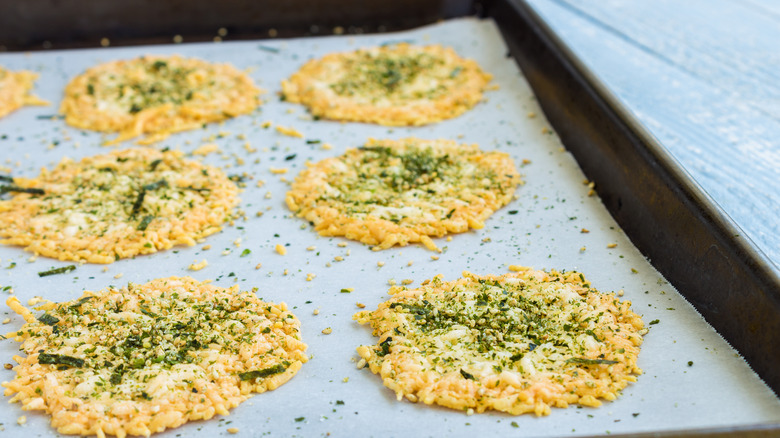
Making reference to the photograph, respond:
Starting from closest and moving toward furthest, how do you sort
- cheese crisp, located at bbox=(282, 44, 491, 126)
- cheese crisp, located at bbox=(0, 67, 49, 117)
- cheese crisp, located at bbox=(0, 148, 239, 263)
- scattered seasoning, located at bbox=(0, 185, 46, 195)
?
cheese crisp, located at bbox=(0, 148, 239, 263) → scattered seasoning, located at bbox=(0, 185, 46, 195) → cheese crisp, located at bbox=(282, 44, 491, 126) → cheese crisp, located at bbox=(0, 67, 49, 117)

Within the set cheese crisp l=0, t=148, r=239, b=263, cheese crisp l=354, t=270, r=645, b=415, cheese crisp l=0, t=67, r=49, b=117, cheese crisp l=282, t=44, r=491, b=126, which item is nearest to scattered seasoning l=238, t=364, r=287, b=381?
cheese crisp l=354, t=270, r=645, b=415

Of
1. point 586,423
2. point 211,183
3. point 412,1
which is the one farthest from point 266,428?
point 412,1

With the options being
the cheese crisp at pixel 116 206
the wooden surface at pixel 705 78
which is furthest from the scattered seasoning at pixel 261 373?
the wooden surface at pixel 705 78

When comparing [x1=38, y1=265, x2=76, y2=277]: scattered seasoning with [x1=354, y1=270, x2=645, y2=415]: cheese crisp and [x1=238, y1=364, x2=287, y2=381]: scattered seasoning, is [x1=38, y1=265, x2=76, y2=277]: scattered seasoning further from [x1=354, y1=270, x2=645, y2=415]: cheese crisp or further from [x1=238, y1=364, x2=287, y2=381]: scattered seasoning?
[x1=354, y1=270, x2=645, y2=415]: cheese crisp

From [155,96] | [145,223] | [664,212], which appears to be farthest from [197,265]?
[664,212]

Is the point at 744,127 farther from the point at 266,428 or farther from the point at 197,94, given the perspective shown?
the point at 197,94

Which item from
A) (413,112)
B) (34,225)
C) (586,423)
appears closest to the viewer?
(586,423)

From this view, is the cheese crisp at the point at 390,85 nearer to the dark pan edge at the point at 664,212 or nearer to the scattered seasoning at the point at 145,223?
the dark pan edge at the point at 664,212
